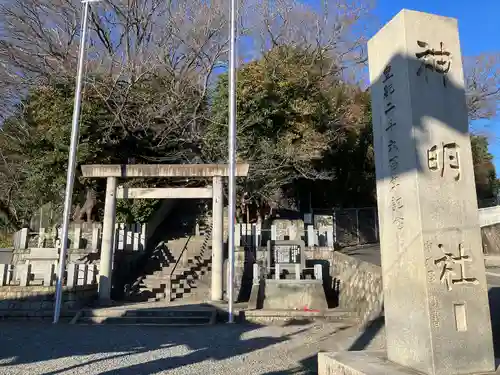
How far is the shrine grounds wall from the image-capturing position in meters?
8.99

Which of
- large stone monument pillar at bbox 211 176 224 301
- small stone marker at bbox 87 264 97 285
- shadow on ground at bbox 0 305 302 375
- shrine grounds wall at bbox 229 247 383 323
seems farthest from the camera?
small stone marker at bbox 87 264 97 285

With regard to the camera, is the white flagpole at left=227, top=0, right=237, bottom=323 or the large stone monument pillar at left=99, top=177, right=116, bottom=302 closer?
the white flagpole at left=227, top=0, right=237, bottom=323

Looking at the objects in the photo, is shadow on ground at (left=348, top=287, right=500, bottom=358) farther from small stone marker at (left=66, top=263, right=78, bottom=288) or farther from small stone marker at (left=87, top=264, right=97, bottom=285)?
small stone marker at (left=87, top=264, right=97, bottom=285)

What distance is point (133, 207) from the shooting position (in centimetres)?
1755

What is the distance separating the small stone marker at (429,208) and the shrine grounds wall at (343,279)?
460cm

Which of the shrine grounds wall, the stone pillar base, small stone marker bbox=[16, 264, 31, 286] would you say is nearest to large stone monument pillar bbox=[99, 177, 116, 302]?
small stone marker bbox=[16, 264, 31, 286]

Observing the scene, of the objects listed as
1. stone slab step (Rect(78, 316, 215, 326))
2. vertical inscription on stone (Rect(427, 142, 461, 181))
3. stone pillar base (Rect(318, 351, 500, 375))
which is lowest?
stone slab step (Rect(78, 316, 215, 326))

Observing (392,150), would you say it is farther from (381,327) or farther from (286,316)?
(286,316)

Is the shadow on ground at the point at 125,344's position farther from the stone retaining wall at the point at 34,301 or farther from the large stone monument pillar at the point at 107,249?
the large stone monument pillar at the point at 107,249

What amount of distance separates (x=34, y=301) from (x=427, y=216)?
32.3ft

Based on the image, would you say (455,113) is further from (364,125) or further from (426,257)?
(364,125)

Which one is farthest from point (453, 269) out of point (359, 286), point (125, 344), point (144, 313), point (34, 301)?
point (34, 301)

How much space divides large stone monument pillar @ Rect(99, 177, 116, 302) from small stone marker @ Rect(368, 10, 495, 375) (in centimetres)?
873

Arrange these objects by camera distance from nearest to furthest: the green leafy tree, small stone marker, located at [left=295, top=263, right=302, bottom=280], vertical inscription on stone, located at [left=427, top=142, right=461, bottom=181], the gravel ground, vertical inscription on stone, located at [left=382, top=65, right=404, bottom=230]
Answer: vertical inscription on stone, located at [left=427, top=142, right=461, bottom=181] → vertical inscription on stone, located at [left=382, top=65, right=404, bottom=230] → the gravel ground → small stone marker, located at [left=295, top=263, right=302, bottom=280] → the green leafy tree
